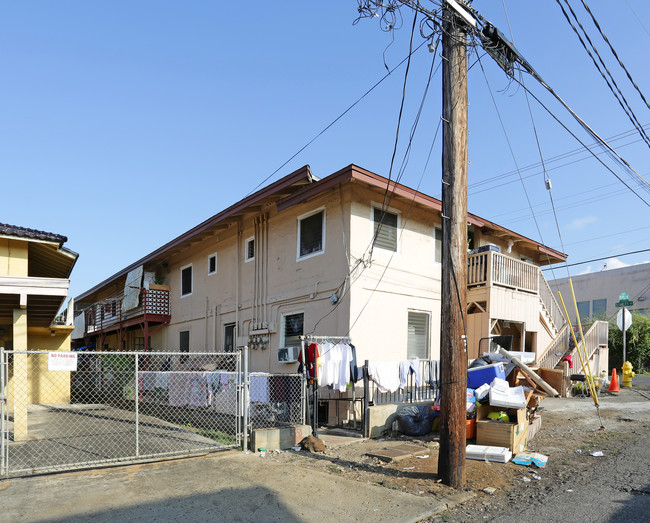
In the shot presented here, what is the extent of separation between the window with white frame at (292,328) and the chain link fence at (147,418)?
175 centimetres

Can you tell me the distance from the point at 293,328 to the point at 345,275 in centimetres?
263

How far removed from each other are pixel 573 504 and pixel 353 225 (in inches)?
301

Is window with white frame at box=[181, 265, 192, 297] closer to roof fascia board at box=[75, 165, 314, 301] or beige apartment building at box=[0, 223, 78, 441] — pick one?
roof fascia board at box=[75, 165, 314, 301]

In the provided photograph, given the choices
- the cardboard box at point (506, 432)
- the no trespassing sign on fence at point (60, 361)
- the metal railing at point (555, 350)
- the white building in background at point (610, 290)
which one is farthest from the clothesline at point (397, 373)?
the white building in background at point (610, 290)

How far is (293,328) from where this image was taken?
44.6 feet

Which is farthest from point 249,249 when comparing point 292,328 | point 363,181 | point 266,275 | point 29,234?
point 29,234

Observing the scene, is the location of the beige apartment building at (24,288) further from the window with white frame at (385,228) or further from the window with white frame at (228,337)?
the window with white frame at (385,228)

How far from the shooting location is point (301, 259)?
13477 mm

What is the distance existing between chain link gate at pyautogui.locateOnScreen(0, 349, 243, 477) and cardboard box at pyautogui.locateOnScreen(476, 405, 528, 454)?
3.87 meters

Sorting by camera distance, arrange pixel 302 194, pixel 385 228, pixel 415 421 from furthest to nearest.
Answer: pixel 385 228 → pixel 302 194 → pixel 415 421

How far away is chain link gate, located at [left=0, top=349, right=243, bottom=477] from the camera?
24.2 ft

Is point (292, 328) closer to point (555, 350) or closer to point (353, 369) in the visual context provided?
point (353, 369)

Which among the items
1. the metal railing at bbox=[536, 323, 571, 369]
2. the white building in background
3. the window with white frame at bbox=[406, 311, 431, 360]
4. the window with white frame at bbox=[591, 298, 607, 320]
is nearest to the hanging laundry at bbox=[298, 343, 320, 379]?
the window with white frame at bbox=[406, 311, 431, 360]

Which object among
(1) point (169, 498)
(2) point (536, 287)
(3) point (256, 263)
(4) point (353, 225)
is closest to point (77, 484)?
(1) point (169, 498)
